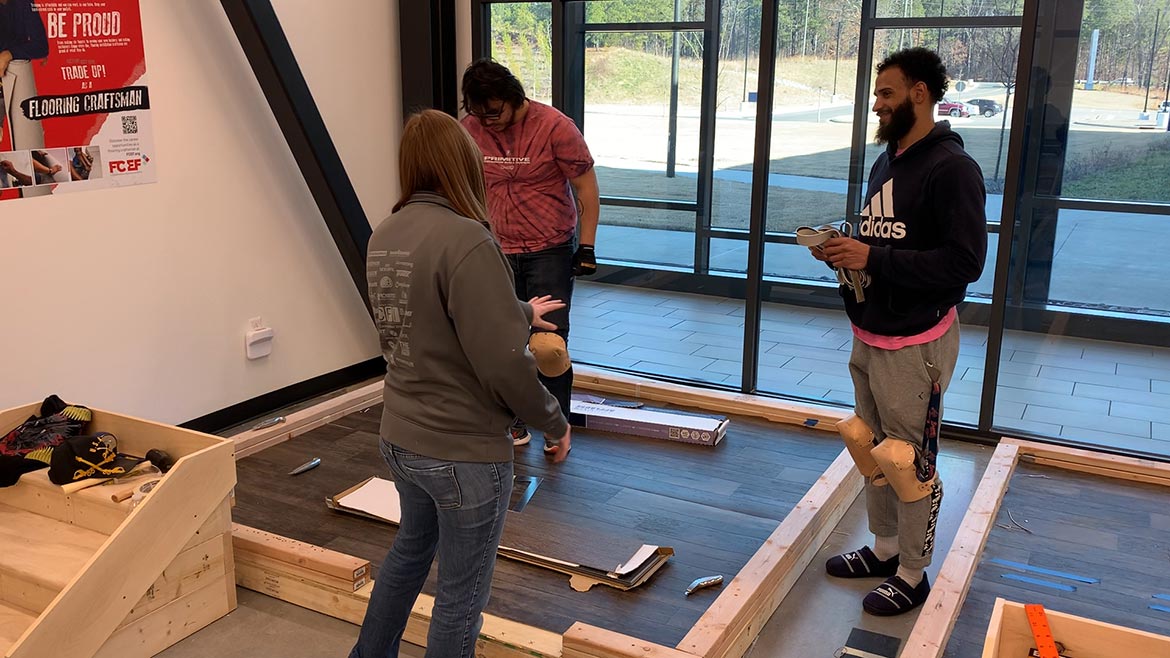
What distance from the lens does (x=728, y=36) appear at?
4930 mm

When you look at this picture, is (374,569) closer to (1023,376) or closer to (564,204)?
(564,204)

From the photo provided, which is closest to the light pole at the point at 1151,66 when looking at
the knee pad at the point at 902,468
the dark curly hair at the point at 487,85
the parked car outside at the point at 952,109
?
the parked car outside at the point at 952,109

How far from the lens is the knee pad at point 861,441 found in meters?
3.10

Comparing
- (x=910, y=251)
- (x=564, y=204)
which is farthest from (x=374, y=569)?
(x=910, y=251)

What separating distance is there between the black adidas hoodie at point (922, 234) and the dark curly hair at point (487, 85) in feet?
4.83

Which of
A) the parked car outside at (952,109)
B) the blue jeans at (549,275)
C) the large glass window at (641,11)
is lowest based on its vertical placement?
the blue jeans at (549,275)

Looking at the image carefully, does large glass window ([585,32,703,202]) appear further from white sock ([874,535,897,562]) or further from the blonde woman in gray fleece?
the blonde woman in gray fleece

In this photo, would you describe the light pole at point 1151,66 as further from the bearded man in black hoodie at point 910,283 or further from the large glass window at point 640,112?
the large glass window at point 640,112

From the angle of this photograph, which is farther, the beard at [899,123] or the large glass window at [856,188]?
the large glass window at [856,188]

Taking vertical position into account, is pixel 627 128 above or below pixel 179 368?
above

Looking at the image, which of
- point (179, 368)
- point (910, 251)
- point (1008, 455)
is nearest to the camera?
point (910, 251)

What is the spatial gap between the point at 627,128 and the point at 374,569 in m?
A: 2.97

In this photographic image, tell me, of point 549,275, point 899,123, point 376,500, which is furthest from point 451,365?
point 549,275

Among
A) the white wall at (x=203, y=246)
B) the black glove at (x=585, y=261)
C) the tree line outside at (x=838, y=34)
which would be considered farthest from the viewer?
the black glove at (x=585, y=261)
